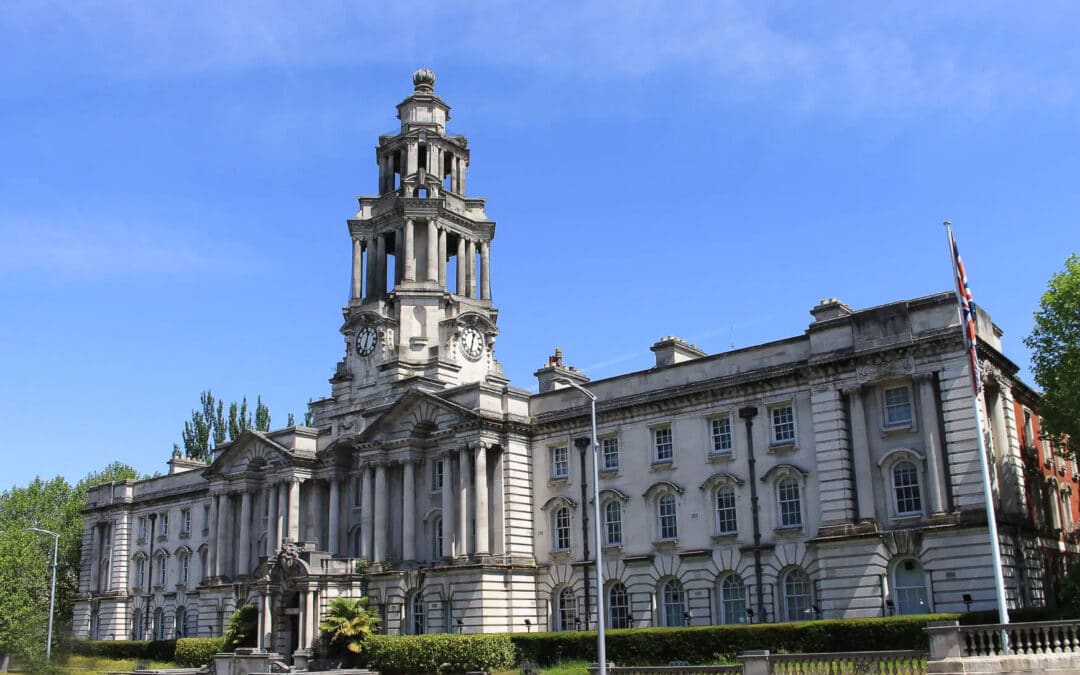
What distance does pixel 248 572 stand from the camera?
219ft

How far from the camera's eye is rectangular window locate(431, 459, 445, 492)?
189ft

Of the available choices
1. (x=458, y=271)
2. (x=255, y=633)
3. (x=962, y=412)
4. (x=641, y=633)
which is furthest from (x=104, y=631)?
(x=962, y=412)

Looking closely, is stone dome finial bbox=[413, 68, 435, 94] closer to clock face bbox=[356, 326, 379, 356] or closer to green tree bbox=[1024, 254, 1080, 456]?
clock face bbox=[356, 326, 379, 356]

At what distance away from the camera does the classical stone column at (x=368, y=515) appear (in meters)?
58.3

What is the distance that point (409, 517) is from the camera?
5688cm

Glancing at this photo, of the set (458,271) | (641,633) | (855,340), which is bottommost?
(641,633)

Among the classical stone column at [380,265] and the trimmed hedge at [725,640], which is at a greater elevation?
the classical stone column at [380,265]

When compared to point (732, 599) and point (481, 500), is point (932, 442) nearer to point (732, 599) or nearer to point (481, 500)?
point (732, 599)

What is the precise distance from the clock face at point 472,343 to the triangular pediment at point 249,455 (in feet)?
40.3

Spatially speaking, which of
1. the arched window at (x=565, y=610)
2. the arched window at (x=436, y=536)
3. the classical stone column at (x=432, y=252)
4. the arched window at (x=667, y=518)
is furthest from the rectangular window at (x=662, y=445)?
the classical stone column at (x=432, y=252)

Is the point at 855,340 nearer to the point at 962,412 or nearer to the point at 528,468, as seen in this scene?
the point at 962,412

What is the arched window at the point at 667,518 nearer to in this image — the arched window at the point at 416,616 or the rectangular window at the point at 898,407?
the rectangular window at the point at 898,407

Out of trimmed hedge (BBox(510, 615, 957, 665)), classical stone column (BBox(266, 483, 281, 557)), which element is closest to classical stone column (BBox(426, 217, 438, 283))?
classical stone column (BBox(266, 483, 281, 557))

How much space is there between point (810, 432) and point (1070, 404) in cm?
1005
